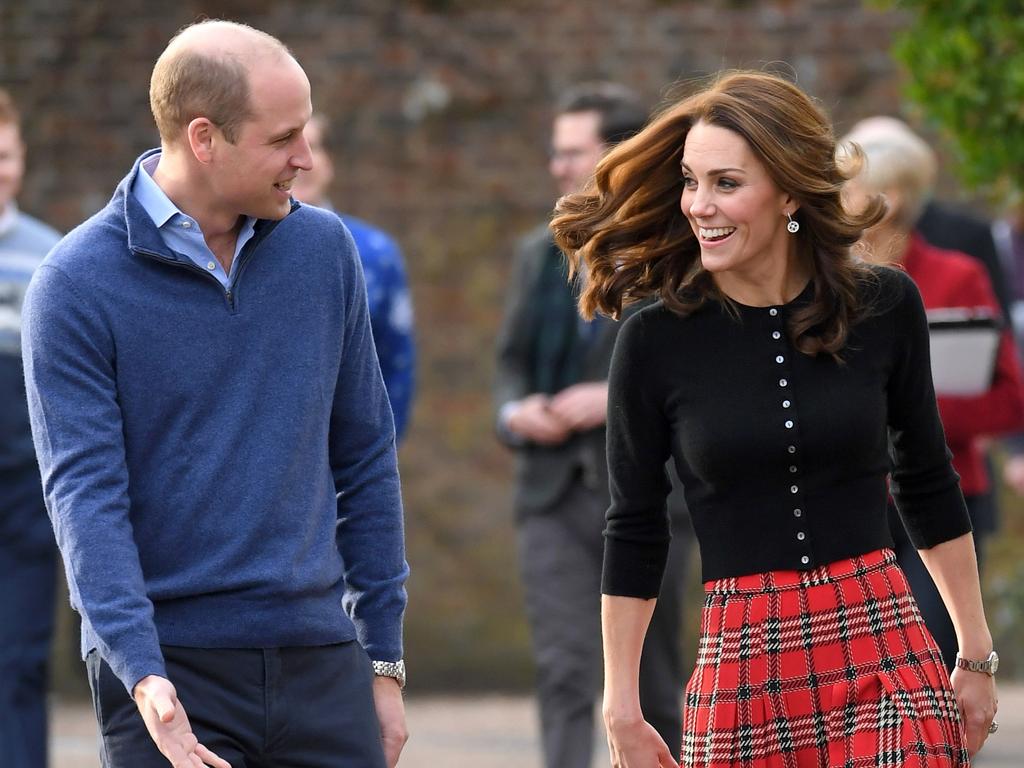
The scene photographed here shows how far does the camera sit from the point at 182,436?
Answer: 11.4ft

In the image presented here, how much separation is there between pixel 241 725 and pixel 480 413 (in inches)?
209

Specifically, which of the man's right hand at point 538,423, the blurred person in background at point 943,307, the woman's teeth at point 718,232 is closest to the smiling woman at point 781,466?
the woman's teeth at point 718,232

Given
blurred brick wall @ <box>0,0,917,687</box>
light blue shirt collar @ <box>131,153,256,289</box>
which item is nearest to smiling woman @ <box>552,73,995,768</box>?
light blue shirt collar @ <box>131,153,256,289</box>

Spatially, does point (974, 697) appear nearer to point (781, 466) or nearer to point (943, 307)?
point (781, 466)

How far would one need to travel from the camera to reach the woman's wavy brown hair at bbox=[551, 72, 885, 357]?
12.3 ft

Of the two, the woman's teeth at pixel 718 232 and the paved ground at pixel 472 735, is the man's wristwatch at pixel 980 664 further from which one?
the paved ground at pixel 472 735

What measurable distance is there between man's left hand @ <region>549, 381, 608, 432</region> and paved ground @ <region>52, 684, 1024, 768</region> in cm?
180

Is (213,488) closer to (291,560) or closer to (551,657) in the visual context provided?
(291,560)

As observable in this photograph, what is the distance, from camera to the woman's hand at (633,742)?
3.83 meters

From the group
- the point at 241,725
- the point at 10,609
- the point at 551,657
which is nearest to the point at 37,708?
the point at 10,609

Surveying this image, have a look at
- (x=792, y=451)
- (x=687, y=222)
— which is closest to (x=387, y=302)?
(x=687, y=222)

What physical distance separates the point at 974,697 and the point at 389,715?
3.68 feet

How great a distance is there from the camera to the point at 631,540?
386 cm

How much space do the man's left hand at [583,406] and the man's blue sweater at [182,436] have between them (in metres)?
2.48
